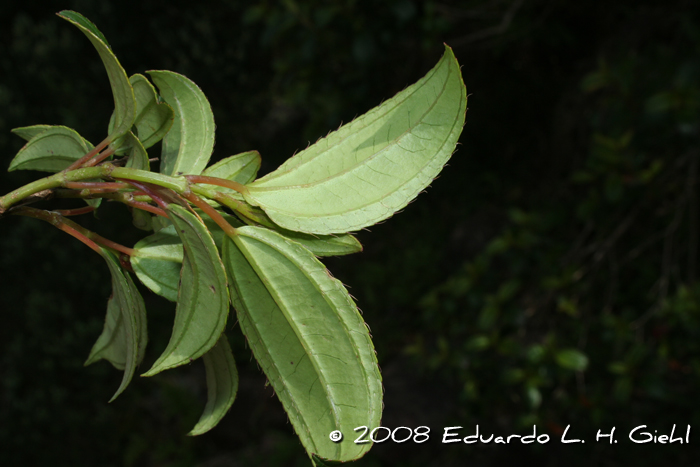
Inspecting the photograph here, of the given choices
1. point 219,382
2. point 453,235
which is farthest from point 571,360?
point 453,235

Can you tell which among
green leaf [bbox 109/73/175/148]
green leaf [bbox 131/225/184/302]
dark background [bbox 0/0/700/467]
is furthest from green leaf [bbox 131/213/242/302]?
dark background [bbox 0/0/700/467]

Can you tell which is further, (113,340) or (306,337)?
(113,340)

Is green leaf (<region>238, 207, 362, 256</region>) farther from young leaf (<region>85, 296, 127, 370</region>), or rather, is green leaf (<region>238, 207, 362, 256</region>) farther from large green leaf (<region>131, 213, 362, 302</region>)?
young leaf (<region>85, 296, 127, 370</region>)

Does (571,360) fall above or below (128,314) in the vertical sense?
above

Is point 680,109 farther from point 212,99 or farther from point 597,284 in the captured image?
point 212,99

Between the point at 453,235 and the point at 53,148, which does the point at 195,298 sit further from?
the point at 453,235
